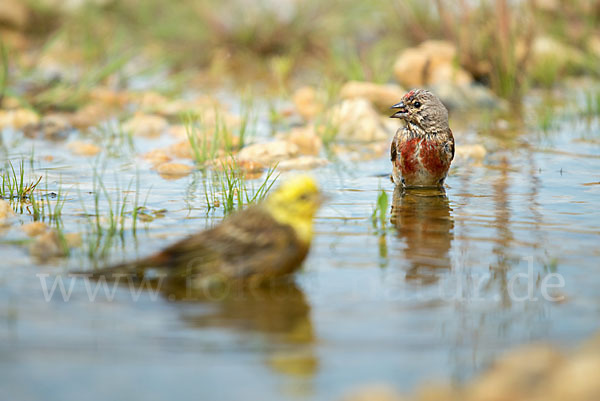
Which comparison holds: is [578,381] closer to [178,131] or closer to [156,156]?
[156,156]

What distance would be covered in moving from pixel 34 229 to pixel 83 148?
3185mm

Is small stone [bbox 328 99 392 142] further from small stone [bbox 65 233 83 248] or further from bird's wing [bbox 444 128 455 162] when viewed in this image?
small stone [bbox 65 233 83 248]

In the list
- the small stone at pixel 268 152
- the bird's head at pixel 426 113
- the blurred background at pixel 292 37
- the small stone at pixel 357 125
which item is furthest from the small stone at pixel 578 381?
the blurred background at pixel 292 37

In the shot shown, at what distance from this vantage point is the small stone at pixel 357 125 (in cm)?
920

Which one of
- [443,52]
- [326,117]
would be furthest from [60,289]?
[443,52]

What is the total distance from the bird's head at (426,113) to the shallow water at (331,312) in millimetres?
1089

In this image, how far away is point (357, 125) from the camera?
9.23 m

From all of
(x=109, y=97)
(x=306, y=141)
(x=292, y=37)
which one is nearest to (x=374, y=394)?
(x=306, y=141)

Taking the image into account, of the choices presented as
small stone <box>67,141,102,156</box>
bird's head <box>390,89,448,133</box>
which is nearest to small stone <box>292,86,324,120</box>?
small stone <box>67,141,102,156</box>

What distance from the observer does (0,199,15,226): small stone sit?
525 centimetres

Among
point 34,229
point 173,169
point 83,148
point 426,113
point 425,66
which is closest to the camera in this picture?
point 34,229

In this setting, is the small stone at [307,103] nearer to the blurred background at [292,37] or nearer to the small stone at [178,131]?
the blurred background at [292,37]

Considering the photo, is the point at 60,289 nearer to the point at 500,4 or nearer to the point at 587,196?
the point at 587,196

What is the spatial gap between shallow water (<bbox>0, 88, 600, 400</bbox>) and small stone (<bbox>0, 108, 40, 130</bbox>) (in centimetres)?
374
